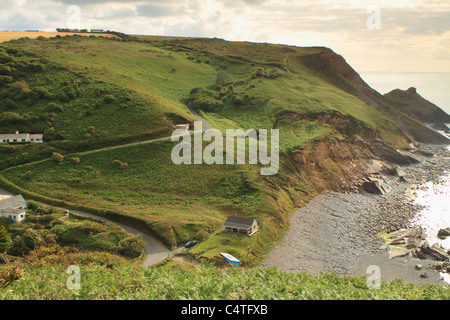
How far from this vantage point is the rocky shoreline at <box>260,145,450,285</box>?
129 feet

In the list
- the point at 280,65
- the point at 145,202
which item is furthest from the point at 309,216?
the point at 280,65

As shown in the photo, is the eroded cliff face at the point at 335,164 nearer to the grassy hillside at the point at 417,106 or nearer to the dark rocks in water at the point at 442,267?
the dark rocks in water at the point at 442,267

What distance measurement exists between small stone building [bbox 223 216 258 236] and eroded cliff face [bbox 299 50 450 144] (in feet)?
281

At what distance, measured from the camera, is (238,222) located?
42.9m

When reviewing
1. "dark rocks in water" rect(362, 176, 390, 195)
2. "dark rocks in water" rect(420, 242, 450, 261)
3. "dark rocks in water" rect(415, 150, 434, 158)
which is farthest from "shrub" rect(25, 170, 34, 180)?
"dark rocks in water" rect(415, 150, 434, 158)

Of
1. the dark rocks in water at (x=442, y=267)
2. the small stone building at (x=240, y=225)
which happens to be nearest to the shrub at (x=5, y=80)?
the small stone building at (x=240, y=225)

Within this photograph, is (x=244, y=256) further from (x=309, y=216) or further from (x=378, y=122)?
(x=378, y=122)

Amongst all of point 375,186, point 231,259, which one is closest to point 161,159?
point 231,259

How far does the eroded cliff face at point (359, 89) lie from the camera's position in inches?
4461

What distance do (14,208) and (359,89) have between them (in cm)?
11029

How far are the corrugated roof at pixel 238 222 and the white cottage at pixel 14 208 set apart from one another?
24.0 m

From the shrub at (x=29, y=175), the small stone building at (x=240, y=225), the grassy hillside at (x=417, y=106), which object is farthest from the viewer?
the grassy hillside at (x=417, y=106)

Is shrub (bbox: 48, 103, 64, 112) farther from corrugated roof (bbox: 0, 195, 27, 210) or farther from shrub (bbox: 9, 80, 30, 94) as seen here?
corrugated roof (bbox: 0, 195, 27, 210)
